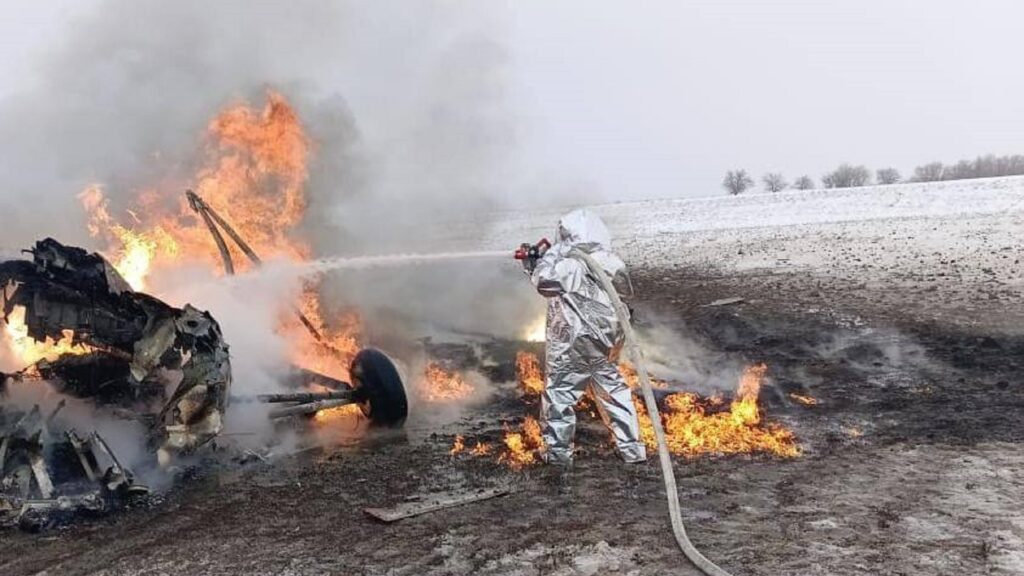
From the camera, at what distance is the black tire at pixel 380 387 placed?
7.76m

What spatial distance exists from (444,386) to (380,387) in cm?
209

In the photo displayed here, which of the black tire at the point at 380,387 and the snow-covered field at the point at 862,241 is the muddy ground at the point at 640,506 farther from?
the snow-covered field at the point at 862,241

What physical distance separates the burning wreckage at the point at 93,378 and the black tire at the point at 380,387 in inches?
37.9

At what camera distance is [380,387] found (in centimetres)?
776

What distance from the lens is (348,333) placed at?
12.2 m

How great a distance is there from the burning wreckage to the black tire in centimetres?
96

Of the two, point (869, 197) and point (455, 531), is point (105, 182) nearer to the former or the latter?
point (455, 531)

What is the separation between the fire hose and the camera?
14.0ft

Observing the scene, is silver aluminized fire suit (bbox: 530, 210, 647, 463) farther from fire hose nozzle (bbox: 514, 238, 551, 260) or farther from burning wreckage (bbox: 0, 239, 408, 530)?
burning wreckage (bbox: 0, 239, 408, 530)

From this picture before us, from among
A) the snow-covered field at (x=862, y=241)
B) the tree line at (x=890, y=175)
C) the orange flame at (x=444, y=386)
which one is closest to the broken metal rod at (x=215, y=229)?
the orange flame at (x=444, y=386)

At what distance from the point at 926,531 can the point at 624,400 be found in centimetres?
248

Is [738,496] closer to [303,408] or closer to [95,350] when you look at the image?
[303,408]

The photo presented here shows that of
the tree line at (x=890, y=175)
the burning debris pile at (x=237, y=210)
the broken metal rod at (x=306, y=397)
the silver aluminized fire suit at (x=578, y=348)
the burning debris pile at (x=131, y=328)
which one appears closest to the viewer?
the burning debris pile at (x=131, y=328)

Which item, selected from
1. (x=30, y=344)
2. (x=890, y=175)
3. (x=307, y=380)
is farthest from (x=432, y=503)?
(x=890, y=175)
